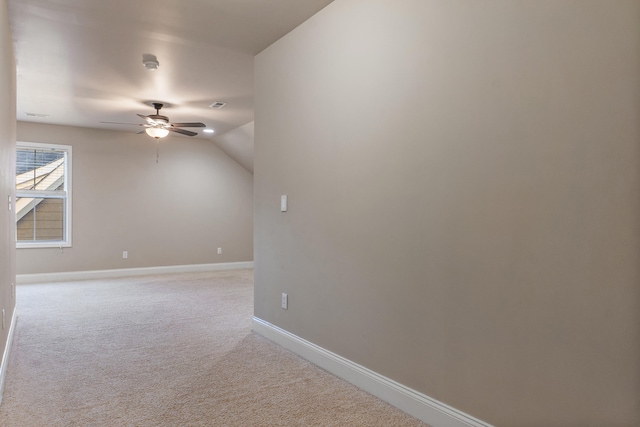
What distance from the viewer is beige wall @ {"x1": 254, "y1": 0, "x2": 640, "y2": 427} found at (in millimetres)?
1463

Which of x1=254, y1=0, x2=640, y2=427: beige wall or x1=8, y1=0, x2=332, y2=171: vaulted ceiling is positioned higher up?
x1=8, y1=0, x2=332, y2=171: vaulted ceiling

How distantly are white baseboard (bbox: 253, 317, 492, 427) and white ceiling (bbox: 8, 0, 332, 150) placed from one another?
7.79 feet

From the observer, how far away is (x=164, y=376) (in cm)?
273

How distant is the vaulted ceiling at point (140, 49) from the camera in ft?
9.48

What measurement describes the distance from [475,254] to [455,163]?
44cm

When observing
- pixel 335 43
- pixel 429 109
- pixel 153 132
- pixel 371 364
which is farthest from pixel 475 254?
pixel 153 132

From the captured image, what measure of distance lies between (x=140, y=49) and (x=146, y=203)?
4.27 metres

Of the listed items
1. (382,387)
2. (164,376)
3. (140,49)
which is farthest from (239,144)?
(382,387)

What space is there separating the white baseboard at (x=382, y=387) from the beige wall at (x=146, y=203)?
190 inches

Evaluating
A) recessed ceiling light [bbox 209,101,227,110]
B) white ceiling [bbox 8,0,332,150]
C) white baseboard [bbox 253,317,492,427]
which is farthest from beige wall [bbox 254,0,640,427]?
recessed ceiling light [bbox 209,101,227,110]

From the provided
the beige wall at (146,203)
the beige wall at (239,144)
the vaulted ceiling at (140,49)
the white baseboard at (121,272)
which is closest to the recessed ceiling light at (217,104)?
the vaulted ceiling at (140,49)

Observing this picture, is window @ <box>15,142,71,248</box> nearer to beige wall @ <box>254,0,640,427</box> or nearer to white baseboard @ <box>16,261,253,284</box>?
white baseboard @ <box>16,261,253,284</box>

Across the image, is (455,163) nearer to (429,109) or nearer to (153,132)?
(429,109)

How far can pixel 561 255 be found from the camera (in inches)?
62.4
